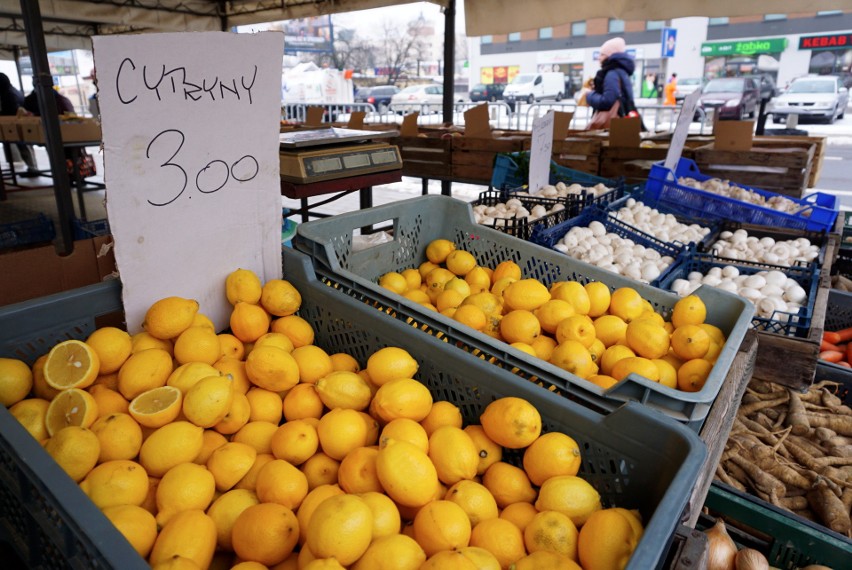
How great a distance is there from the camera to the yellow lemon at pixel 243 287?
1558 millimetres

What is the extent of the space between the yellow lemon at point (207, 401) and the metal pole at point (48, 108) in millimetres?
2319

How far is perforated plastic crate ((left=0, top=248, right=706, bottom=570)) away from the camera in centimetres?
78

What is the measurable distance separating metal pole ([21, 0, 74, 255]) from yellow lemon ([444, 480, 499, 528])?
277cm

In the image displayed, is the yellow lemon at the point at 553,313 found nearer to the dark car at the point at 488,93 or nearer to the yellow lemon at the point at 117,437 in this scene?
the yellow lemon at the point at 117,437

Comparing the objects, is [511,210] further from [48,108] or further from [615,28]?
[615,28]

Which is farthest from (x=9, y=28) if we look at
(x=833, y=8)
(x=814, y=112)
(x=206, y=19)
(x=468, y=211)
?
(x=814, y=112)

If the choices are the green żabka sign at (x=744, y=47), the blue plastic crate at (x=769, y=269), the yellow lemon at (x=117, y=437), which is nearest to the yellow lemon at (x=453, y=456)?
the yellow lemon at (x=117, y=437)

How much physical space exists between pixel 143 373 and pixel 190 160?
1.76 feet

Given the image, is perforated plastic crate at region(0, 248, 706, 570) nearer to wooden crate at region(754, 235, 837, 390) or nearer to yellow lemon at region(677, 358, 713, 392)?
yellow lemon at region(677, 358, 713, 392)

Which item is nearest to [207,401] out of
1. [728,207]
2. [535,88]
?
[728,207]

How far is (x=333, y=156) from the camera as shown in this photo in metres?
2.70

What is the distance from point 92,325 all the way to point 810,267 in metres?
2.61

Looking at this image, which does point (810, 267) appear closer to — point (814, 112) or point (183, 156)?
point (183, 156)

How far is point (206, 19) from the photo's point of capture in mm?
6852
